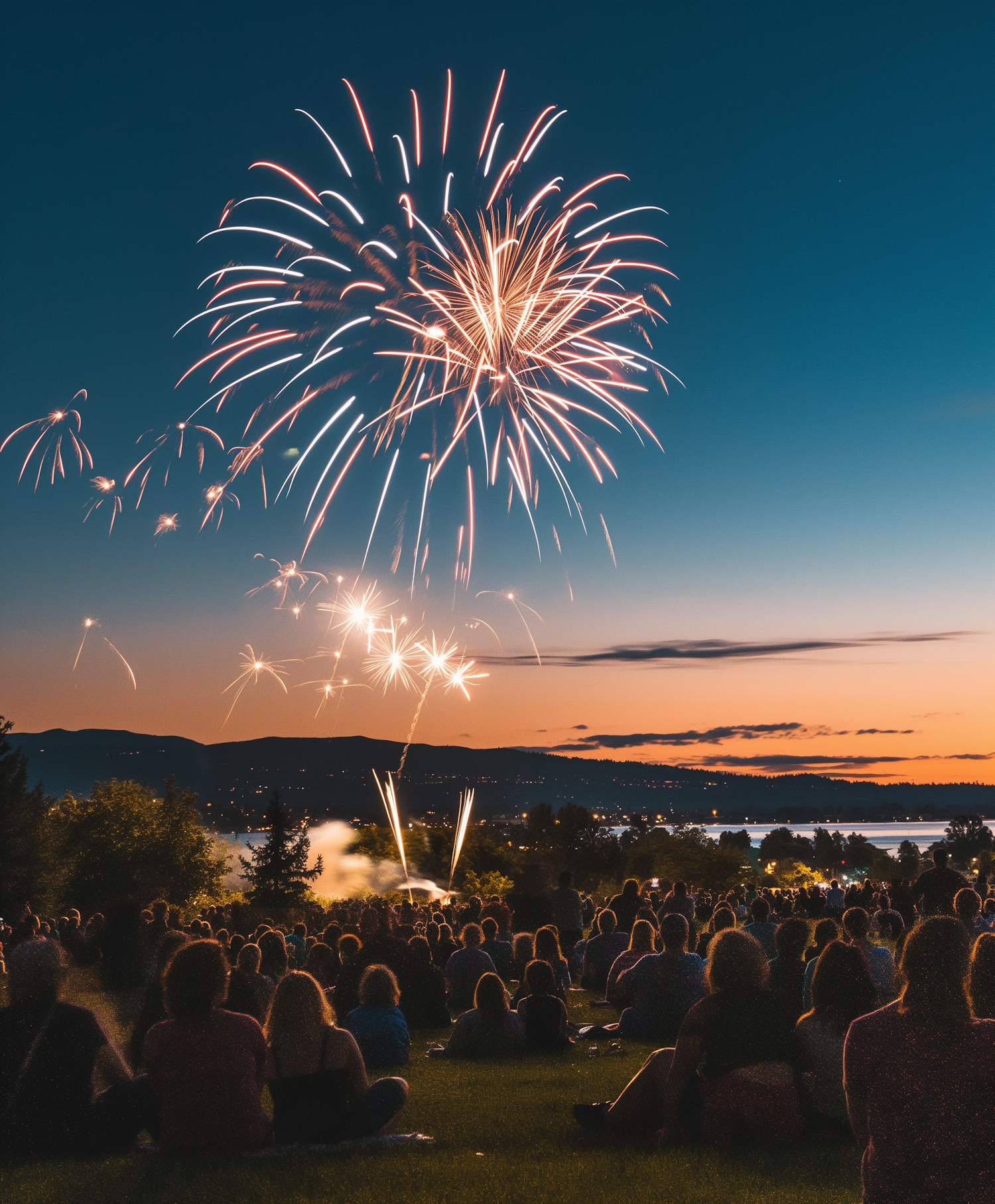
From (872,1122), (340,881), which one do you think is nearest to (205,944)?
(872,1122)

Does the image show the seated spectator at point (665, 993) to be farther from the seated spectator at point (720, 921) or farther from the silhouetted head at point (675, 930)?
the seated spectator at point (720, 921)

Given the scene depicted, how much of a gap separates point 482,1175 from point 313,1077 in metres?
1.23

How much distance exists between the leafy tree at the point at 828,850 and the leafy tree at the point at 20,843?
151 metres

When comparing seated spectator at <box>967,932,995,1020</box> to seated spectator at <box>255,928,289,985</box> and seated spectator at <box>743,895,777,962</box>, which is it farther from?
seated spectator at <box>255,928,289,985</box>

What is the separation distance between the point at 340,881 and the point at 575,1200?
223ft

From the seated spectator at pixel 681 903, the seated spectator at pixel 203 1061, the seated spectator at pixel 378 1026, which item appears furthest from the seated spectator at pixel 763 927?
the seated spectator at pixel 203 1061

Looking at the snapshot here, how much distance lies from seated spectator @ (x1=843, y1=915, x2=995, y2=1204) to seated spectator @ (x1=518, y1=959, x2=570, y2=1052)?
611 cm

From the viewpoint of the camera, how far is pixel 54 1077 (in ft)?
18.7

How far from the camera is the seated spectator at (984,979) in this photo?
6.27 metres

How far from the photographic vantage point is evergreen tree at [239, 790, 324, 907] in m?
56.4

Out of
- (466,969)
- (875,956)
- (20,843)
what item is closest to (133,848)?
(20,843)

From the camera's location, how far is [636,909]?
17094 mm

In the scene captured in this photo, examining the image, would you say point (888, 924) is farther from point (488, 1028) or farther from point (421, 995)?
point (488, 1028)

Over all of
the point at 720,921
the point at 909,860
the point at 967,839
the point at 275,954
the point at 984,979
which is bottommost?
the point at 967,839
